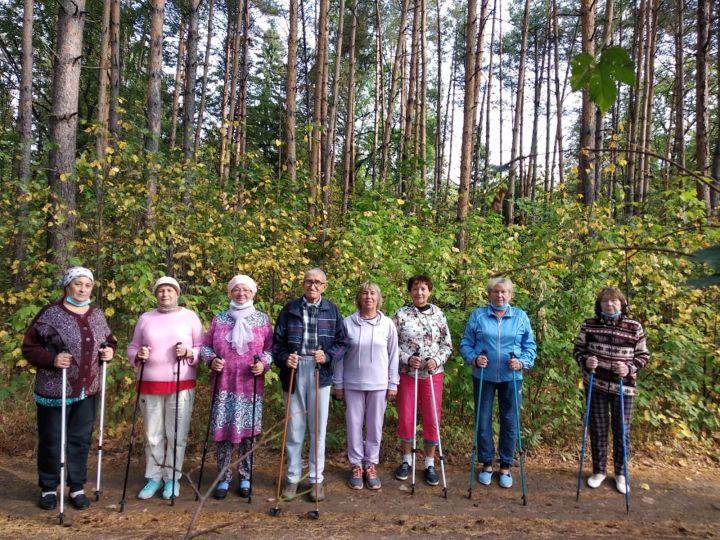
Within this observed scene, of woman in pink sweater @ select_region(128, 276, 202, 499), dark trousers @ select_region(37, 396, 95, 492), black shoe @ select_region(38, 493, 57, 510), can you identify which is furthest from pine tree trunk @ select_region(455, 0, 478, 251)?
black shoe @ select_region(38, 493, 57, 510)

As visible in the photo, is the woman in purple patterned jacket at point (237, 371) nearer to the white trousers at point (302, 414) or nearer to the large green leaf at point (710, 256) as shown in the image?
the white trousers at point (302, 414)

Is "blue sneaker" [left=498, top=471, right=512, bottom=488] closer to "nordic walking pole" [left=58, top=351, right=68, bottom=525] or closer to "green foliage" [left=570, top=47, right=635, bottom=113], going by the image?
"nordic walking pole" [left=58, top=351, right=68, bottom=525]

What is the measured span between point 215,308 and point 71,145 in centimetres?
237

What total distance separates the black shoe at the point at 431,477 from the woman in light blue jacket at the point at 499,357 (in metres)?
0.39

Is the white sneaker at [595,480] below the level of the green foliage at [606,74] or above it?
below

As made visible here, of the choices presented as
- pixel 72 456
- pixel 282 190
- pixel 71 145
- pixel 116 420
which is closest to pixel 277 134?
pixel 282 190

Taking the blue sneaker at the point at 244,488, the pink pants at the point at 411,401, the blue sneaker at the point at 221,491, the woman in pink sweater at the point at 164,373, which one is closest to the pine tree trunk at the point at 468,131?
the pink pants at the point at 411,401

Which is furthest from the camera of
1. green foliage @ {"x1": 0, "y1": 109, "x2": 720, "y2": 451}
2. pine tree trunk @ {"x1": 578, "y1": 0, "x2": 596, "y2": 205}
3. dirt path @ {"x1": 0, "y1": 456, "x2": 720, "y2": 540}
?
pine tree trunk @ {"x1": 578, "y1": 0, "x2": 596, "y2": 205}

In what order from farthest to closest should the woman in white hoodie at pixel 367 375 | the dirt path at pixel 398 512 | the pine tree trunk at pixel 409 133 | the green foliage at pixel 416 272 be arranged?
1. the pine tree trunk at pixel 409 133
2. the green foliage at pixel 416 272
3. the woman in white hoodie at pixel 367 375
4. the dirt path at pixel 398 512

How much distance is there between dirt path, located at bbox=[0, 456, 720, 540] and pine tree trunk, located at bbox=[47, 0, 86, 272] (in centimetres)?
245

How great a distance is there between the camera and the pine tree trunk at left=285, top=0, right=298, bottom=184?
27.9 ft

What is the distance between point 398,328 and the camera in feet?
14.3

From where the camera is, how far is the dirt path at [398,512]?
11.1 feet

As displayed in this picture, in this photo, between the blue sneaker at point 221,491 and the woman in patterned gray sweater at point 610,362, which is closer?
the blue sneaker at point 221,491
